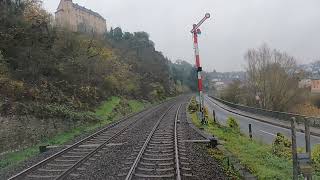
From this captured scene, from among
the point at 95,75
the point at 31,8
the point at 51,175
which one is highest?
the point at 31,8

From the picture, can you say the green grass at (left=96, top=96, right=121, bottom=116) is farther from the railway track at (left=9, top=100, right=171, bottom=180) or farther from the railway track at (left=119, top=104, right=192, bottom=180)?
the railway track at (left=119, top=104, right=192, bottom=180)

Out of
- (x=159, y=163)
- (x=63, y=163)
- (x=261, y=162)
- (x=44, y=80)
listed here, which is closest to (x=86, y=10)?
(x=44, y=80)

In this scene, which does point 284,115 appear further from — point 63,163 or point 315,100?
point 315,100

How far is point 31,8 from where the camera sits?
38.4 m

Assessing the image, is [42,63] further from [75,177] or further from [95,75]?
[75,177]

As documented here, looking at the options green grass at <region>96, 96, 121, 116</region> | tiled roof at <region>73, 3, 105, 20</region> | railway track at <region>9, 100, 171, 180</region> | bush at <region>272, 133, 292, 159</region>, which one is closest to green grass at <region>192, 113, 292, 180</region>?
bush at <region>272, 133, 292, 159</region>

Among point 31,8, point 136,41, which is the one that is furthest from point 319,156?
point 136,41

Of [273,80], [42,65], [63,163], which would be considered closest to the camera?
[63,163]

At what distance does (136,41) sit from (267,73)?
68.6 metres

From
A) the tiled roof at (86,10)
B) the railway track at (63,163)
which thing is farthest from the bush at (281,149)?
the tiled roof at (86,10)

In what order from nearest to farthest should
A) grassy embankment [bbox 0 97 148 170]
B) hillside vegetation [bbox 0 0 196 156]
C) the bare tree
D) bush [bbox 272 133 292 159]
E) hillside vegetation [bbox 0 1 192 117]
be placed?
bush [bbox 272 133 292 159]
grassy embankment [bbox 0 97 148 170]
hillside vegetation [bbox 0 0 196 156]
hillside vegetation [bbox 0 1 192 117]
the bare tree

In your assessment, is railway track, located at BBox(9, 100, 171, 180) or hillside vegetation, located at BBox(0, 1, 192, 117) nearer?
railway track, located at BBox(9, 100, 171, 180)

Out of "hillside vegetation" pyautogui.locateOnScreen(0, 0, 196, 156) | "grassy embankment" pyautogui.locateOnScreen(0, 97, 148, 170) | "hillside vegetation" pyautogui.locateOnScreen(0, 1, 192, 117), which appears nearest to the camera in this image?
"grassy embankment" pyautogui.locateOnScreen(0, 97, 148, 170)

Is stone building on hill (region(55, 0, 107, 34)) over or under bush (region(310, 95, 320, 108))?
over
